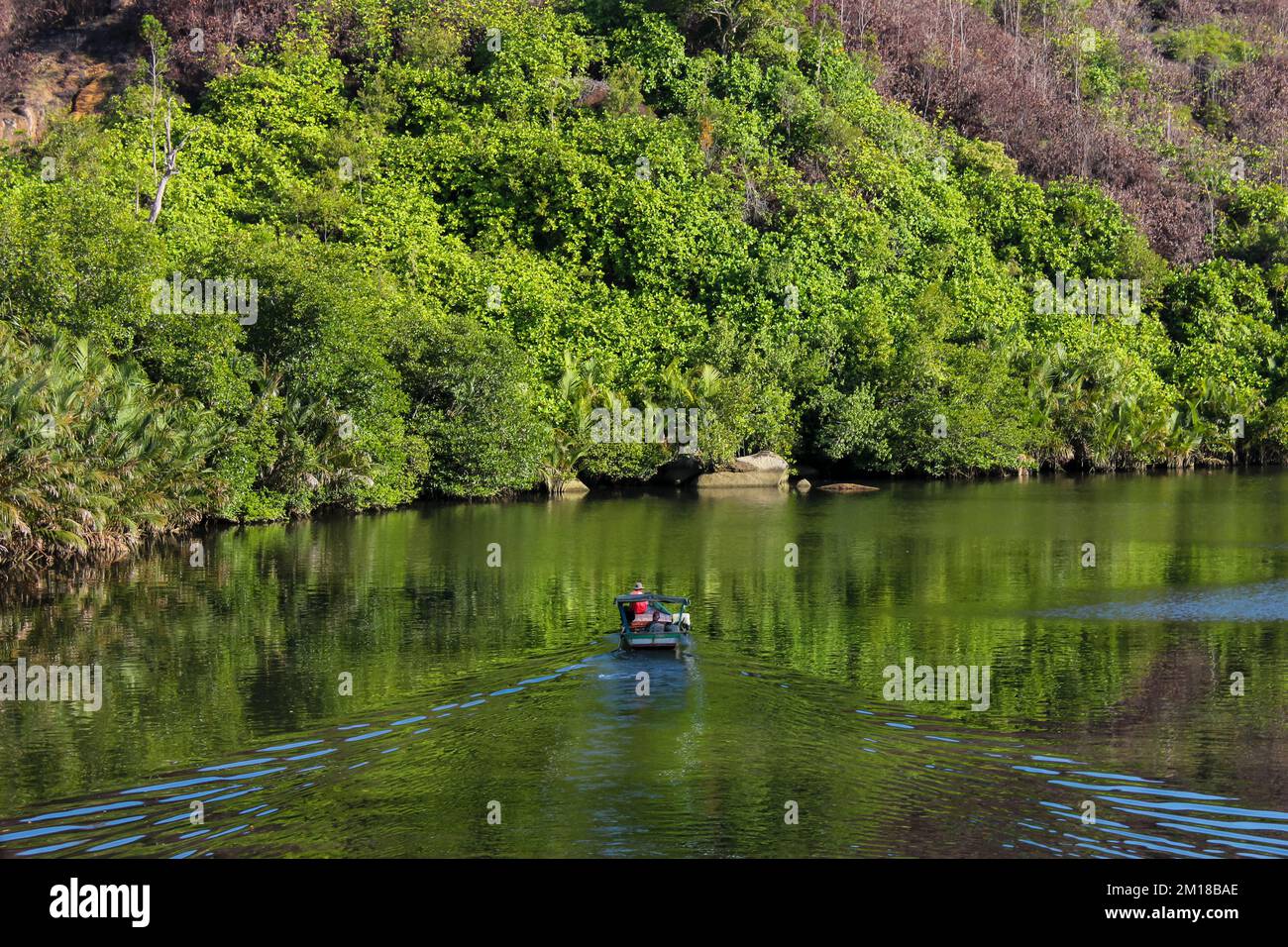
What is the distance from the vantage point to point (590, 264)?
69000mm

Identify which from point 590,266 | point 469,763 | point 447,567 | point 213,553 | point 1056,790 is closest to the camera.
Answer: point 1056,790

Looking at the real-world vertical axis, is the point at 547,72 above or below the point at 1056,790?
above

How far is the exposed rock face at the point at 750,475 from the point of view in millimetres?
60094

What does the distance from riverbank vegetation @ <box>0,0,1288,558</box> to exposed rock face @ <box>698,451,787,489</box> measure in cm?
118

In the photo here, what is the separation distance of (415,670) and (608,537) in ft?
60.2

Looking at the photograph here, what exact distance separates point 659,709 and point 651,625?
122 inches

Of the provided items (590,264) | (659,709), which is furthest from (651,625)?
(590,264)

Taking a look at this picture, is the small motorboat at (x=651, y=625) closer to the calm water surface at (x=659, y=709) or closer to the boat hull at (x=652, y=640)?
the boat hull at (x=652, y=640)

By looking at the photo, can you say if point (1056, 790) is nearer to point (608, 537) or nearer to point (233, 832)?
point (233, 832)

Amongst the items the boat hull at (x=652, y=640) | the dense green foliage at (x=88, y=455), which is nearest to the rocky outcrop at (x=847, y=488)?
the dense green foliage at (x=88, y=455)

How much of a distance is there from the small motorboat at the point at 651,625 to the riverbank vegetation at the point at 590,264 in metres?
19.4

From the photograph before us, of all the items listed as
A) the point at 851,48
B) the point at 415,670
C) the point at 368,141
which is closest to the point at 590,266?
the point at 368,141

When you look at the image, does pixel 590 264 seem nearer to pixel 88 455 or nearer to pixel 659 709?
pixel 88 455

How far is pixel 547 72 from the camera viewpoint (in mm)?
77062
